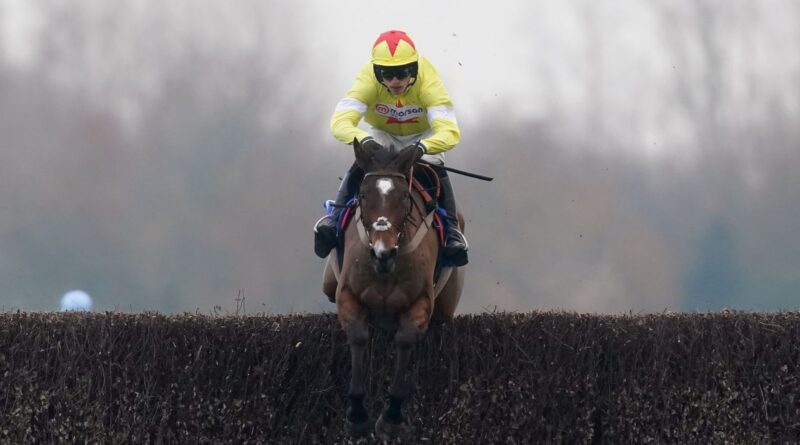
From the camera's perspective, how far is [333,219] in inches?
385

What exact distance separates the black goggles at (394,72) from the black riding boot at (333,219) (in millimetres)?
810

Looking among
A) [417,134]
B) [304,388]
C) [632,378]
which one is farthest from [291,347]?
[632,378]

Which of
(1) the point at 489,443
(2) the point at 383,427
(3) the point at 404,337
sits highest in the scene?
(3) the point at 404,337

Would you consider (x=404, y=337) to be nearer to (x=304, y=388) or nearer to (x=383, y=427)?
(x=383, y=427)

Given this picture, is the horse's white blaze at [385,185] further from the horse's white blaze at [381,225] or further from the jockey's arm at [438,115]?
the jockey's arm at [438,115]

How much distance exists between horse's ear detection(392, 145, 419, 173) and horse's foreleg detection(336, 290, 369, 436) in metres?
1.12

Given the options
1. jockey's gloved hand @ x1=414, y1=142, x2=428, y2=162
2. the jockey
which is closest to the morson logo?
the jockey

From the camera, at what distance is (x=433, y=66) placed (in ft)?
33.1

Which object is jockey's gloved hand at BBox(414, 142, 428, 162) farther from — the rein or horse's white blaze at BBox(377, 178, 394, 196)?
horse's white blaze at BBox(377, 178, 394, 196)

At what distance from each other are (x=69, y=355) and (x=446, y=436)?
137 inches

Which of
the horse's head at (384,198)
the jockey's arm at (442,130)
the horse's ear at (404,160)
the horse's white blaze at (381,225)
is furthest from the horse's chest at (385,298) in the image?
the jockey's arm at (442,130)

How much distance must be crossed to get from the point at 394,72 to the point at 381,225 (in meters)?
1.73

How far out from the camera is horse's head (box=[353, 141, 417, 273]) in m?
8.39

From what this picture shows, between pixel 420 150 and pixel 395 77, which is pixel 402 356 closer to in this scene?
pixel 420 150
